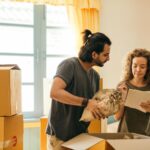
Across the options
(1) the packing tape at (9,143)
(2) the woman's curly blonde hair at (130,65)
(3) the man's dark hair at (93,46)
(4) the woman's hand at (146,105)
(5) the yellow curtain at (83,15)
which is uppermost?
(5) the yellow curtain at (83,15)

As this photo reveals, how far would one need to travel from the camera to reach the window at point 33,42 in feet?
9.81

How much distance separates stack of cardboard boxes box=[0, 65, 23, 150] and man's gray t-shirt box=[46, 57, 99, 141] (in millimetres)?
217

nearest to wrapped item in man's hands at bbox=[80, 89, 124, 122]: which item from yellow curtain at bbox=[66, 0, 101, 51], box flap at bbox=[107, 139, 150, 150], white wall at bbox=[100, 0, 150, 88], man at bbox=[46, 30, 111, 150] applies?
man at bbox=[46, 30, 111, 150]

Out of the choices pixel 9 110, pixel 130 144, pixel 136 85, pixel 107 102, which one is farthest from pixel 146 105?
pixel 9 110

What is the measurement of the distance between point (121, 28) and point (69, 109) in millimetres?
1938

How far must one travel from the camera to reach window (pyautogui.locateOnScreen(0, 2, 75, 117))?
2.99 meters

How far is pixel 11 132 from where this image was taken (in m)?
1.60

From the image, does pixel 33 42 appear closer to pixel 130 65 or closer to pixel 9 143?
pixel 130 65

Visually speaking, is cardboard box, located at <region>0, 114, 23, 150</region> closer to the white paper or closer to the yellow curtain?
the white paper

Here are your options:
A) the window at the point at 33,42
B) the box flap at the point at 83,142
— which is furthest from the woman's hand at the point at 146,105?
the window at the point at 33,42

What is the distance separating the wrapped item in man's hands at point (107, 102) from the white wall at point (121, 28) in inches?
70.7

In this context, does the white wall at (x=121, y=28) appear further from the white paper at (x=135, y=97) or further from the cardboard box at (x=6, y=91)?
the cardboard box at (x=6, y=91)

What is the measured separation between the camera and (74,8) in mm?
2941

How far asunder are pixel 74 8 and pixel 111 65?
83 centimetres
